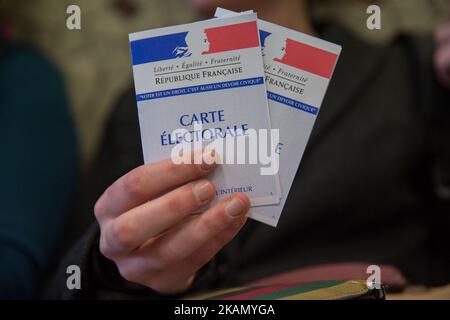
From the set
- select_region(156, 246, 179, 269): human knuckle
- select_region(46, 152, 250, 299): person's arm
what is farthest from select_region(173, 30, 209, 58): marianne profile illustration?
select_region(156, 246, 179, 269): human knuckle

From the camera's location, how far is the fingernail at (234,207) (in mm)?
459

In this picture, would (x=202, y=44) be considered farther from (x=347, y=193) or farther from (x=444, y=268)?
(x=444, y=268)

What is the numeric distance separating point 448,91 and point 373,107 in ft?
0.52

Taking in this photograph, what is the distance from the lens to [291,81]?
1.49 feet

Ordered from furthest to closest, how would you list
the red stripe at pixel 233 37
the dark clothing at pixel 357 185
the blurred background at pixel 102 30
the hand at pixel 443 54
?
1. the hand at pixel 443 54
2. the blurred background at pixel 102 30
3. the dark clothing at pixel 357 185
4. the red stripe at pixel 233 37

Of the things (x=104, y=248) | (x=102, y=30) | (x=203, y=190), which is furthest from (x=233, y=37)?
(x=102, y=30)

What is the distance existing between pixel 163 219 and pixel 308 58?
216 mm

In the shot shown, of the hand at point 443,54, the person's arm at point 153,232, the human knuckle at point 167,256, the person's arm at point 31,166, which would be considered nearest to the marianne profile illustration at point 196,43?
the person's arm at point 153,232

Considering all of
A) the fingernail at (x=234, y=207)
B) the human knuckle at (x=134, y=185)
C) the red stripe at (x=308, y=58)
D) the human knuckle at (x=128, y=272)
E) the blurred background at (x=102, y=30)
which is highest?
the blurred background at (x=102, y=30)

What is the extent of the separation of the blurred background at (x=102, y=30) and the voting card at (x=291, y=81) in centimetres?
19

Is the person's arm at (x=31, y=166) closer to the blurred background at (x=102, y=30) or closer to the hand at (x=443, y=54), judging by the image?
the blurred background at (x=102, y=30)

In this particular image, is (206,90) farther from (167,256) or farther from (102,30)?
(102,30)

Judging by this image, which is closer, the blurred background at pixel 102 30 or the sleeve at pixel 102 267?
the sleeve at pixel 102 267

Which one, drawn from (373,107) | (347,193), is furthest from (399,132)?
(347,193)
